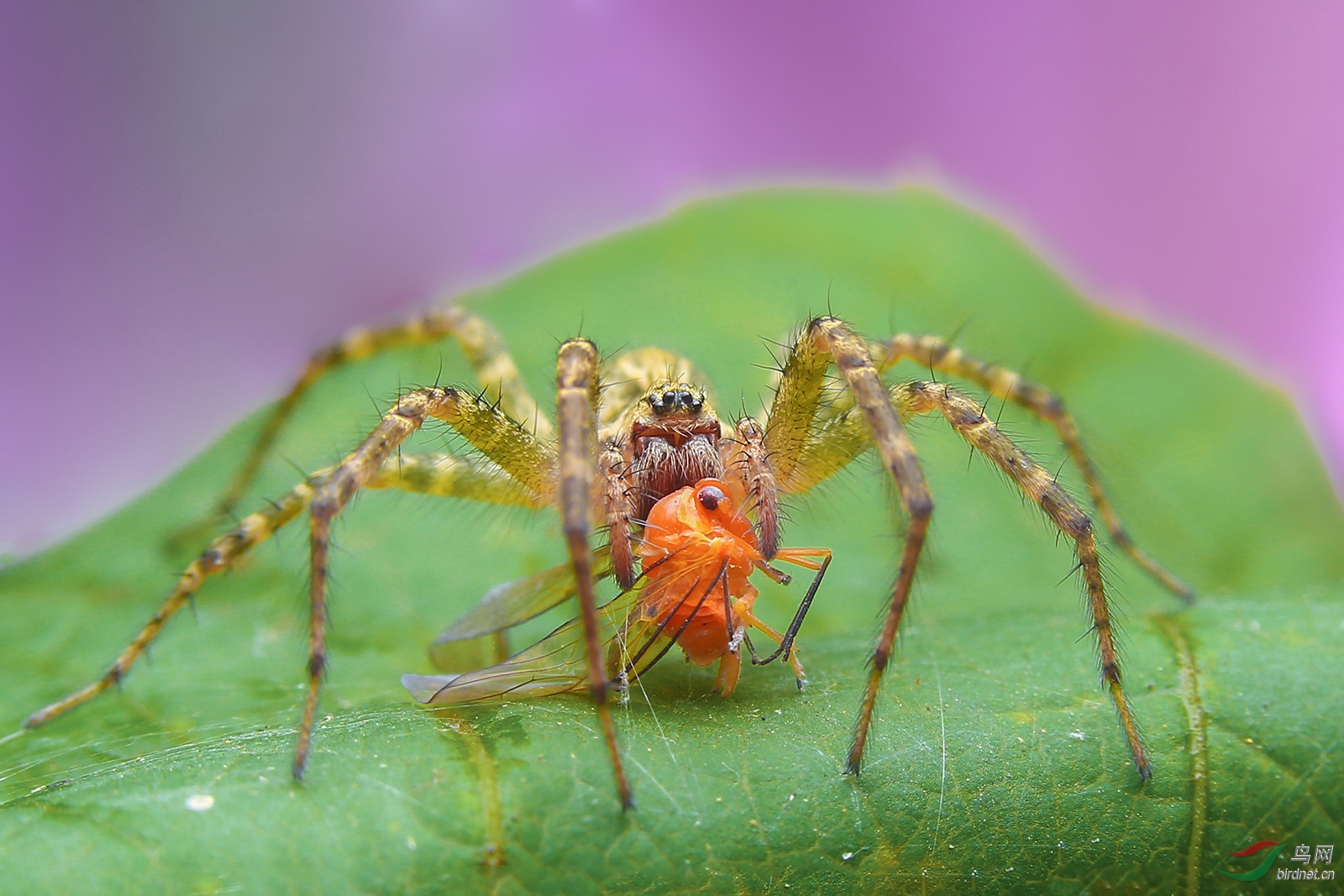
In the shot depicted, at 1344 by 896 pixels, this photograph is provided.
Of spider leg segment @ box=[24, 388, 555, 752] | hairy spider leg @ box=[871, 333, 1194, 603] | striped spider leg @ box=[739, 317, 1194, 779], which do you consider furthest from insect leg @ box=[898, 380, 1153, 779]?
spider leg segment @ box=[24, 388, 555, 752]

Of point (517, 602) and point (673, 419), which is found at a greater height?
point (673, 419)

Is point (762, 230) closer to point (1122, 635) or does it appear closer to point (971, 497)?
point (971, 497)

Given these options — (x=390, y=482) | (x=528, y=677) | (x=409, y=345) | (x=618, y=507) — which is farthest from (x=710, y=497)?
(x=409, y=345)

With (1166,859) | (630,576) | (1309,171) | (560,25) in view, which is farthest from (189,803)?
(1309,171)

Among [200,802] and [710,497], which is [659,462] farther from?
[200,802]

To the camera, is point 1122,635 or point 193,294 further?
point 193,294

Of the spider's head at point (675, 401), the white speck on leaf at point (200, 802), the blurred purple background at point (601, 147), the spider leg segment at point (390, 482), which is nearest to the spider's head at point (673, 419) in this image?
the spider's head at point (675, 401)
